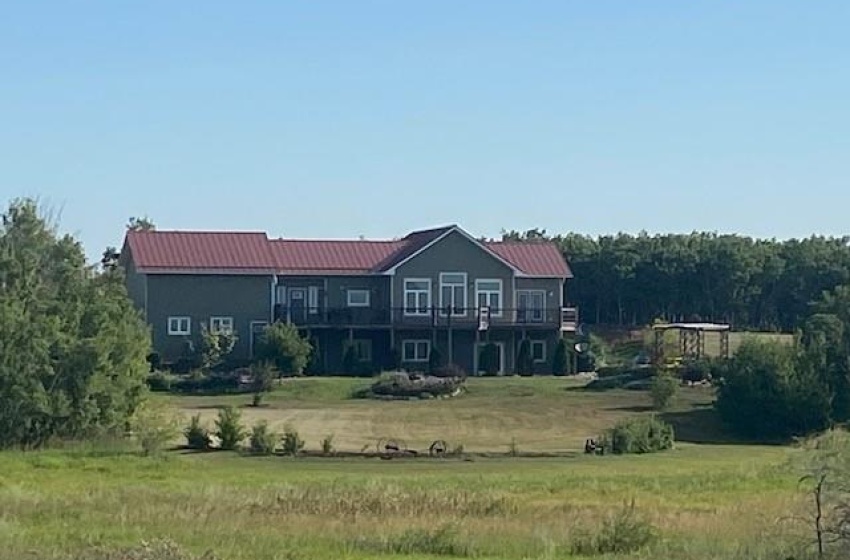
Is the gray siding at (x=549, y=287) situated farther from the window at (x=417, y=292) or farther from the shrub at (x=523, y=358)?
the window at (x=417, y=292)

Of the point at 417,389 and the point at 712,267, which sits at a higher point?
the point at 712,267

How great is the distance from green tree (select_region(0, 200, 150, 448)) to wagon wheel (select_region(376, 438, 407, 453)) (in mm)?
7200

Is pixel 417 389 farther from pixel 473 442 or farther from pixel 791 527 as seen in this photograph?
pixel 791 527

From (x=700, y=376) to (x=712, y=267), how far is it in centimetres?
3853

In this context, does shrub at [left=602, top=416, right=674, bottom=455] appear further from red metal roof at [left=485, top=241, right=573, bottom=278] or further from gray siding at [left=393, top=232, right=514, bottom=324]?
red metal roof at [left=485, top=241, right=573, bottom=278]

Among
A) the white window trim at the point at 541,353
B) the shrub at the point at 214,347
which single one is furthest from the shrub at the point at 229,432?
the white window trim at the point at 541,353

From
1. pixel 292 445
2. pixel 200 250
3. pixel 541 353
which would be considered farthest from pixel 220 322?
pixel 292 445

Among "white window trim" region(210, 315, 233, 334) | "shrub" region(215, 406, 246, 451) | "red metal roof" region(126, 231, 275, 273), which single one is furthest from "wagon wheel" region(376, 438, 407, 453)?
"red metal roof" region(126, 231, 275, 273)

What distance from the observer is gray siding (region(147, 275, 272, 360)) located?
7781 centimetres

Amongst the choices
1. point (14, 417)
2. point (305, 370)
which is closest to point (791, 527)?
point (14, 417)

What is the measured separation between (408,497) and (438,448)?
53.7 feet

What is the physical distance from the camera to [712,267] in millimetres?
107938

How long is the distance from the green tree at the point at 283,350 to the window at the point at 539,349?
41.8ft

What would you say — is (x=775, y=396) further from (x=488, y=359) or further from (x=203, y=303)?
(x=203, y=303)
